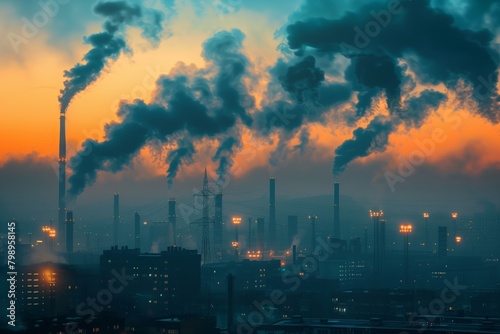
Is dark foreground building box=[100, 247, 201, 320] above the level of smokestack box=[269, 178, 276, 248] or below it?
below

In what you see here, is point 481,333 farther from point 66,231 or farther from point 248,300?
point 66,231

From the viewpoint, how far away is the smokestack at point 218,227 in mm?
78812

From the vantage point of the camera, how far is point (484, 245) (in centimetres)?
11000

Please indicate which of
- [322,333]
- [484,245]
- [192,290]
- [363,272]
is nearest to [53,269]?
[192,290]

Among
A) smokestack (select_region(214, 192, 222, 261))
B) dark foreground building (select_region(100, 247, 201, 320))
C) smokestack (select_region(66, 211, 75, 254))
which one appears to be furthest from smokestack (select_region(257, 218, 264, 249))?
dark foreground building (select_region(100, 247, 201, 320))

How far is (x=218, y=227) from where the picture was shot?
8088 centimetres

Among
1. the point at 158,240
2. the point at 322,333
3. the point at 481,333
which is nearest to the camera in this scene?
the point at 481,333

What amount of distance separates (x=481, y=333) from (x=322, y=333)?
6.46m

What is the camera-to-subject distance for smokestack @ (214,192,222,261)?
7881 cm

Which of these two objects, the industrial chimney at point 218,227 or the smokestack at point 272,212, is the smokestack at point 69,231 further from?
the smokestack at point 272,212

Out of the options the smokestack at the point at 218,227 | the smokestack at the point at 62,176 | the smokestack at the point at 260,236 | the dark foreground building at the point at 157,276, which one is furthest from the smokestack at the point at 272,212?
the dark foreground building at the point at 157,276

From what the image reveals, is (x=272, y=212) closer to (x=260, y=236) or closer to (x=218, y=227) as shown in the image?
(x=260, y=236)

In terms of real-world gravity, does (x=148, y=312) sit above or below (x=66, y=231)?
below

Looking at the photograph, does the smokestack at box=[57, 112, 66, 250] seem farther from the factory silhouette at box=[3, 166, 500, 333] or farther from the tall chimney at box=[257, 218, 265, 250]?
the tall chimney at box=[257, 218, 265, 250]
